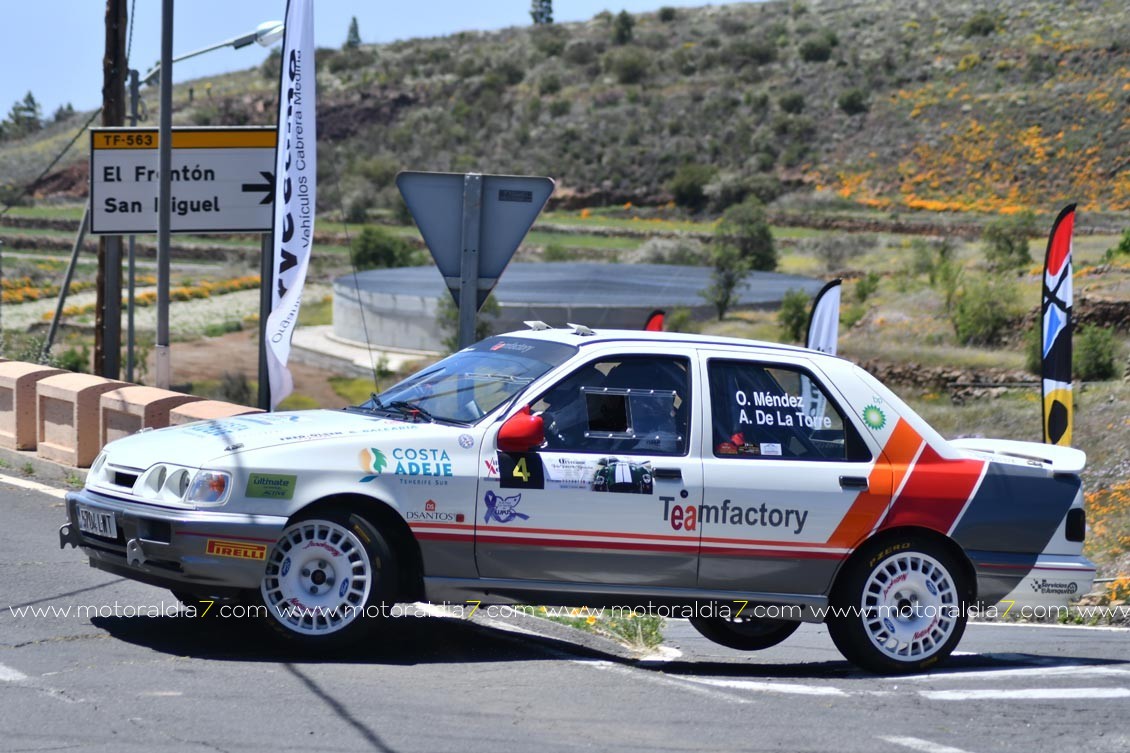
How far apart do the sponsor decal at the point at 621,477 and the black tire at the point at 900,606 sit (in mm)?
1201

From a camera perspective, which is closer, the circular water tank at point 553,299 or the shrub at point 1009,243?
the shrub at point 1009,243

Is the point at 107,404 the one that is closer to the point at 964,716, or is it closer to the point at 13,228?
the point at 964,716

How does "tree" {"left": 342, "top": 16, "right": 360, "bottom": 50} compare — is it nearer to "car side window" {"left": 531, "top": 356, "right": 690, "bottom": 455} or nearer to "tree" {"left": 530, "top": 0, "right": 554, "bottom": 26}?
"tree" {"left": 530, "top": 0, "right": 554, "bottom": 26}

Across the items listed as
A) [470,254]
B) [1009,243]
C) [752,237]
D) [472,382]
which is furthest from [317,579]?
[752,237]

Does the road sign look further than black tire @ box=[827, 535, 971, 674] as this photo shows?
Yes

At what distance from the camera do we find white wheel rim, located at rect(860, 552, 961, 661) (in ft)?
23.3

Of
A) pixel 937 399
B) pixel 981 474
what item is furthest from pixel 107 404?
pixel 937 399

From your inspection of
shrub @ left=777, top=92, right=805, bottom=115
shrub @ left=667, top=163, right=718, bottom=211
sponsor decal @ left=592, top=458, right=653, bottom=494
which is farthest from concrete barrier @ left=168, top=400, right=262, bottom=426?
shrub @ left=777, top=92, right=805, bottom=115

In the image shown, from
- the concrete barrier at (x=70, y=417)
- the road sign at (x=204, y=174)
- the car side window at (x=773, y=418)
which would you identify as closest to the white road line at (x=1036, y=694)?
the car side window at (x=773, y=418)

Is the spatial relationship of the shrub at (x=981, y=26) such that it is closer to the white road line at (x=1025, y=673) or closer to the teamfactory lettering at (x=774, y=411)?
the white road line at (x=1025, y=673)

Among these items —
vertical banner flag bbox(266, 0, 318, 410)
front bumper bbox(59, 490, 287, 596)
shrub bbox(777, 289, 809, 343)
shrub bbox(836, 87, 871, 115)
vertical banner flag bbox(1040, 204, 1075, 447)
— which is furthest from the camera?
shrub bbox(836, 87, 871, 115)

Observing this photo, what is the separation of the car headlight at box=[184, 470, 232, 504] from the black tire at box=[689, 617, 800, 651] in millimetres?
2969

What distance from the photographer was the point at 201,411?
35.0 ft

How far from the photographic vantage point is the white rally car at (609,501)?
647cm
